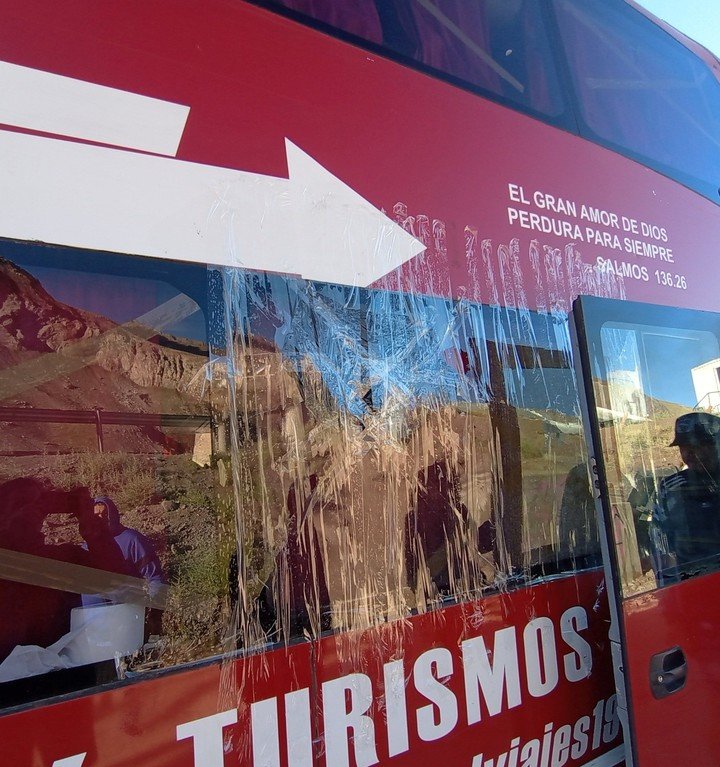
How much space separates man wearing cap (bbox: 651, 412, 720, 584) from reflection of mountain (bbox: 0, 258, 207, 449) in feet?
5.31

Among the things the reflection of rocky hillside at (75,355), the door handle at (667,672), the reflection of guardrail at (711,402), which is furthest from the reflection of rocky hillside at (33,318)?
the reflection of guardrail at (711,402)

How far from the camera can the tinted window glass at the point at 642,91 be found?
2398 mm

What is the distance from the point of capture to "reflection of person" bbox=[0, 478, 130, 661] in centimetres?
110

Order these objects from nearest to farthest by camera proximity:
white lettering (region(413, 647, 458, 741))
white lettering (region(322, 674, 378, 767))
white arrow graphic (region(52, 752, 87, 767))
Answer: white arrow graphic (region(52, 752, 87, 767)) < white lettering (region(322, 674, 378, 767)) < white lettering (region(413, 647, 458, 741))

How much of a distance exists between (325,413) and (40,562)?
677 millimetres

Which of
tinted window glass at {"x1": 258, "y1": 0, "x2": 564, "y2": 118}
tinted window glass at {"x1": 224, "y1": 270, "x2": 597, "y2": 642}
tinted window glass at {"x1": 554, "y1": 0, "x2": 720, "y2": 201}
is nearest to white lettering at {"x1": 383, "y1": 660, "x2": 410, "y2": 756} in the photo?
tinted window glass at {"x1": 224, "y1": 270, "x2": 597, "y2": 642}

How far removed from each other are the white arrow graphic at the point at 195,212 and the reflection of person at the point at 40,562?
1.68 ft

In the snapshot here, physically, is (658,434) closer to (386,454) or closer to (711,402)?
(711,402)

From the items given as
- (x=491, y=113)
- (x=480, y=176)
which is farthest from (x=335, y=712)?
(x=491, y=113)

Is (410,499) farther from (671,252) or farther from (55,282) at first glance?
(671,252)

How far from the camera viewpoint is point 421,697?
4.58ft

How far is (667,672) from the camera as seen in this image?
1755 millimetres

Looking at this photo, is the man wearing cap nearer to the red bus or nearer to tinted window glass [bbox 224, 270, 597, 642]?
the red bus

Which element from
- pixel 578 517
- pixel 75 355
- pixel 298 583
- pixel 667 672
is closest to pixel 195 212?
pixel 75 355
